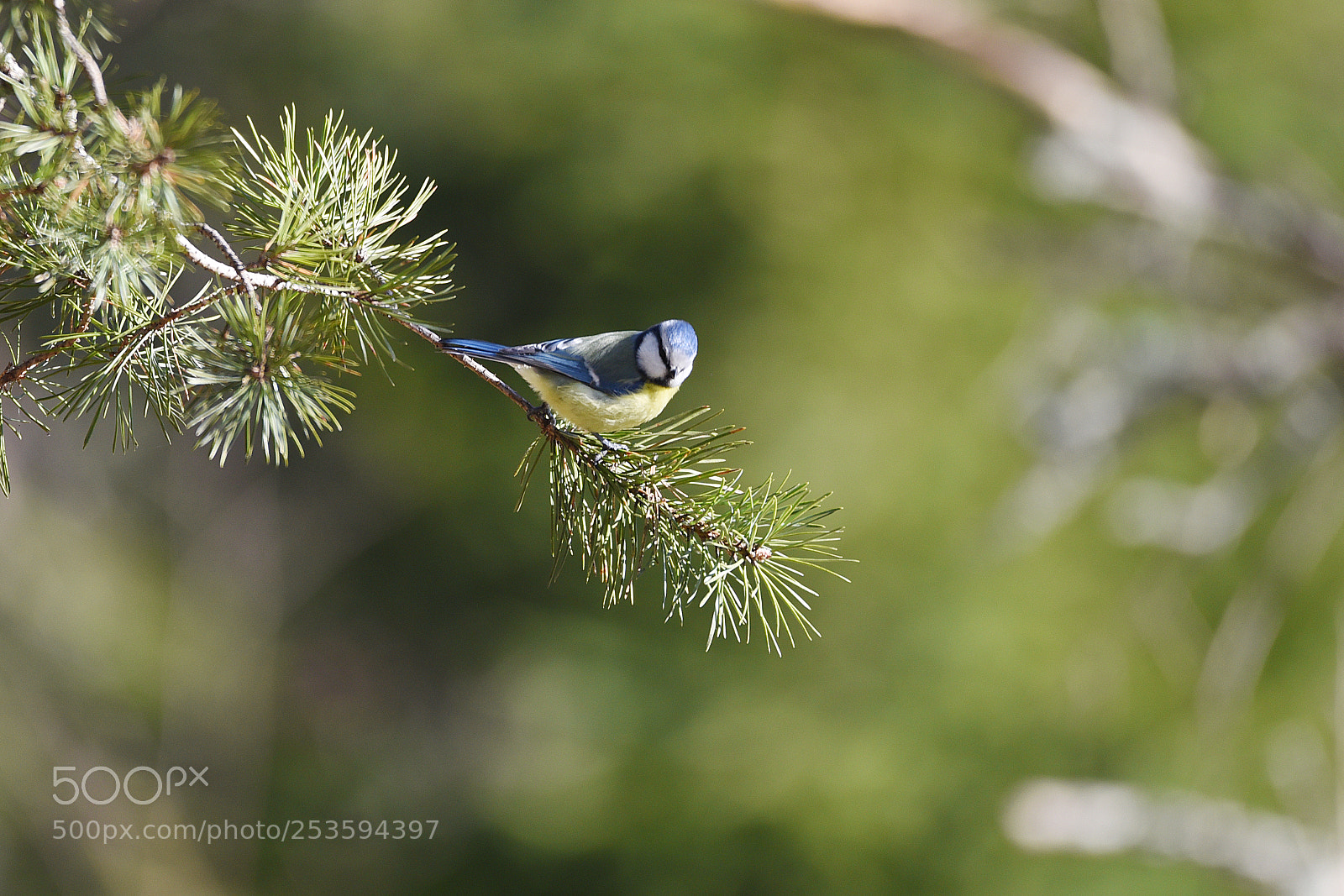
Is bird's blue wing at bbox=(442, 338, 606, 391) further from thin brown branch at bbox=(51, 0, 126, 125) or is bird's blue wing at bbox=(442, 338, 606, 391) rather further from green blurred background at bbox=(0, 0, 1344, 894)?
green blurred background at bbox=(0, 0, 1344, 894)

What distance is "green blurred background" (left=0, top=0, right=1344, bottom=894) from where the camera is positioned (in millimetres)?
2689

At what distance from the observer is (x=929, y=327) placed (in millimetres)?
3217

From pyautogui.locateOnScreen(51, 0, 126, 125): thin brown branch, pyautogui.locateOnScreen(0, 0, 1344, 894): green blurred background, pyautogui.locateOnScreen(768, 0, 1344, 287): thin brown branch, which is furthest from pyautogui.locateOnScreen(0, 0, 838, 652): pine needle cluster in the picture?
pyautogui.locateOnScreen(0, 0, 1344, 894): green blurred background

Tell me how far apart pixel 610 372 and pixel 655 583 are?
226 cm

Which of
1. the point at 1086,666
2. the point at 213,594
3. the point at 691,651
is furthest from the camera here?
the point at 213,594

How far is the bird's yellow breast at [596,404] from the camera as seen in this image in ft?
2.82

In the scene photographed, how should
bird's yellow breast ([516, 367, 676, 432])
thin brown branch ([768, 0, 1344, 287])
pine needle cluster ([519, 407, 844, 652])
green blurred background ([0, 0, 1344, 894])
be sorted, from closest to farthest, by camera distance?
pine needle cluster ([519, 407, 844, 652]), bird's yellow breast ([516, 367, 676, 432]), thin brown branch ([768, 0, 1344, 287]), green blurred background ([0, 0, 1344, 894])

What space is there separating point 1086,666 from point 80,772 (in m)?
3.36

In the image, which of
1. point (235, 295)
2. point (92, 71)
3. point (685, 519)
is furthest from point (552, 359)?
point (92, 71)

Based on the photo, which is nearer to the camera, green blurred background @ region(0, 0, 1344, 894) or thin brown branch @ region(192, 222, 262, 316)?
thin brown branch @ region(192, 222, 262, 316)

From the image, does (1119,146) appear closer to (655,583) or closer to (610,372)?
(610,372)

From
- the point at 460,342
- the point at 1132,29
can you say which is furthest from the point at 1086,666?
the point at 460,342

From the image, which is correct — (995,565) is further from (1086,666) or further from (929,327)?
(929,327)

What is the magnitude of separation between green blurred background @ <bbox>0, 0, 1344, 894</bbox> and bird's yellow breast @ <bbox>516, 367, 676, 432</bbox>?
135 centimetres
